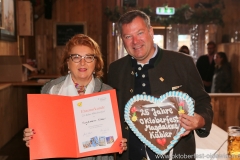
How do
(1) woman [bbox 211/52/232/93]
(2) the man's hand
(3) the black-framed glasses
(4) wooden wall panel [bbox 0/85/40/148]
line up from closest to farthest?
1. (2) the man's hand
2. (3) the black-framed glasses
3. (4) wooden wall panel [bbox 0/85/40/148]
4. (1) woman [bbox 211/52/232/93]

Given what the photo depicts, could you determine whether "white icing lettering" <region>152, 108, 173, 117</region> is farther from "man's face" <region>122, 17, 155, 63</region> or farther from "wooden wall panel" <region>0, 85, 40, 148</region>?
"wooden wall panel" <region>0, 85, 40, 148</region>

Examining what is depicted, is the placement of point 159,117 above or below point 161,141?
above

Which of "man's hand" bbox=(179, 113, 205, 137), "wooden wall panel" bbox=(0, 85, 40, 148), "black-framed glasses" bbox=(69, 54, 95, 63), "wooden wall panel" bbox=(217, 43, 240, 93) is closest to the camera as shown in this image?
"man's hand" bbox=(179, 113, 205, 137)

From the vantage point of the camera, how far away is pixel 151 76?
66.6 inches

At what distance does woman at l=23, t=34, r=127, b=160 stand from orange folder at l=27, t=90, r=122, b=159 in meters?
0.13

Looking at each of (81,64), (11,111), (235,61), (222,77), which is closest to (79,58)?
(81,64)

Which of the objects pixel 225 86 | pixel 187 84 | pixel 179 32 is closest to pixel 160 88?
pixel 187 84

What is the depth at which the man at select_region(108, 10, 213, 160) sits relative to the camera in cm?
166

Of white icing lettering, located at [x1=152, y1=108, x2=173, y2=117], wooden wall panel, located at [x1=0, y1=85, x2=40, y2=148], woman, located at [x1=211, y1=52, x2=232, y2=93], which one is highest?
white icing lettering, located at [x1=152, y1=108, x2=173, y2=117]

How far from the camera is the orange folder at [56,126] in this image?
1560 mm

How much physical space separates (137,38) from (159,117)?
1.43ft

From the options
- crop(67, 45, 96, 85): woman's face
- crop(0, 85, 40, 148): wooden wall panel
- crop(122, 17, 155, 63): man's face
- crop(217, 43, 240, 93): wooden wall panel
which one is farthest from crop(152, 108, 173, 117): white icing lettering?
crop(217, 43, 240, 93): wooden wall panel

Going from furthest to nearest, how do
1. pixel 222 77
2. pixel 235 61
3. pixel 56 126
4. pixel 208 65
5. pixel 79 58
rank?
1. pixel 235 61
2. pixel 208 65
3. pixel 222 77
4. pixel 79 58
5. pixel 56 126

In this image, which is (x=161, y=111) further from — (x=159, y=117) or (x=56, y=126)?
(x=56, y=126)
